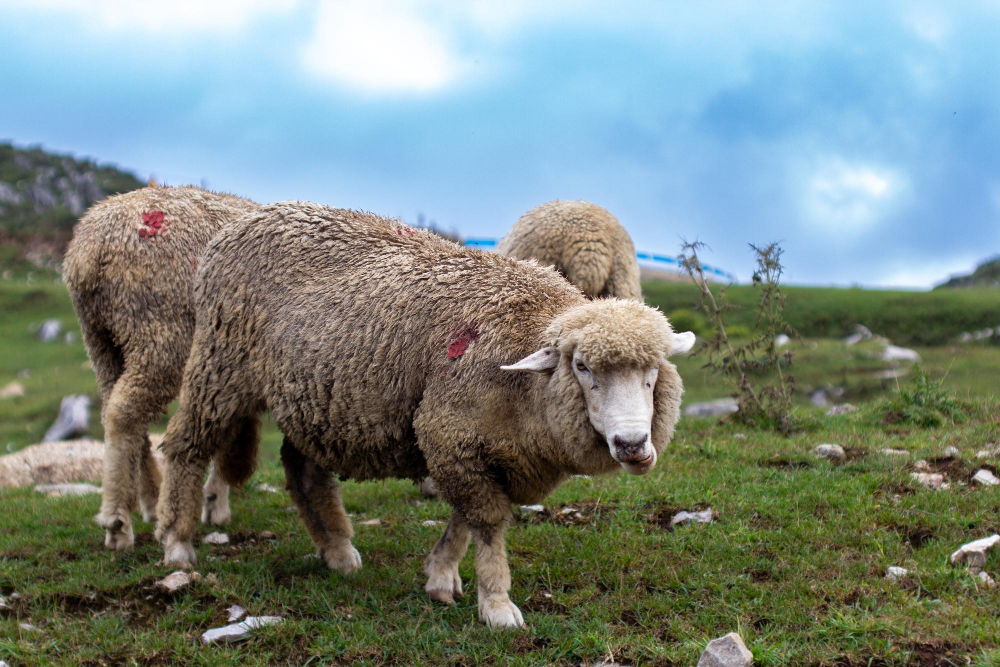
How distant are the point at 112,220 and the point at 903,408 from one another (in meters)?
6.69

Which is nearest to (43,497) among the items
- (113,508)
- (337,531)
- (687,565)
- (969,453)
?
(113,508)

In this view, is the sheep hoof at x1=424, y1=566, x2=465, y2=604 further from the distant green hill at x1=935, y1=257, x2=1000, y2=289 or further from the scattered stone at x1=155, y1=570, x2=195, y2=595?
the distant green hill at x1=935, y1=257, x2=1000, y2=289

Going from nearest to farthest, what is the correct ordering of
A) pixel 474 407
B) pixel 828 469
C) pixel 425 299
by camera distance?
pixel 474 407 → pixel 425 299 → pixel 828 469

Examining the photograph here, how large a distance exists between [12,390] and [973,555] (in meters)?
19.5

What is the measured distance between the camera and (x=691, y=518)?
588 centimetres

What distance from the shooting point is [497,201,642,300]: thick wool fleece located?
746 cm

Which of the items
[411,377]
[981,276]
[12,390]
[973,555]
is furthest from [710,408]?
[981,276]

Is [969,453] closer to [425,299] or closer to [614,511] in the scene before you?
[614,511]

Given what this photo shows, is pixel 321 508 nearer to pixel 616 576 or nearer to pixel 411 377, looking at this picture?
→ pixel 411 377

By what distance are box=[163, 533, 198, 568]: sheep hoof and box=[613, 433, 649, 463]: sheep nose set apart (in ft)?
9.95

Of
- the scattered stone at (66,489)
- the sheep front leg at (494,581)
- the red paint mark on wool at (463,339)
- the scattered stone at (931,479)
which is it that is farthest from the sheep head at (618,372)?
the scattered stone at (66,489)

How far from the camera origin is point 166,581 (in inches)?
206

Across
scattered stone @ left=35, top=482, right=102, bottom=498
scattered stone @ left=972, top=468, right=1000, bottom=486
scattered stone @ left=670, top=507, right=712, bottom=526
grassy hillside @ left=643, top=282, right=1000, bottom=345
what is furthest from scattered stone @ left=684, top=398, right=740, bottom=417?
scattered stone @ left=35, top=482, right=102, bottom=498

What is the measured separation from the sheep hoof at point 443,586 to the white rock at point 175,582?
4.64ft
